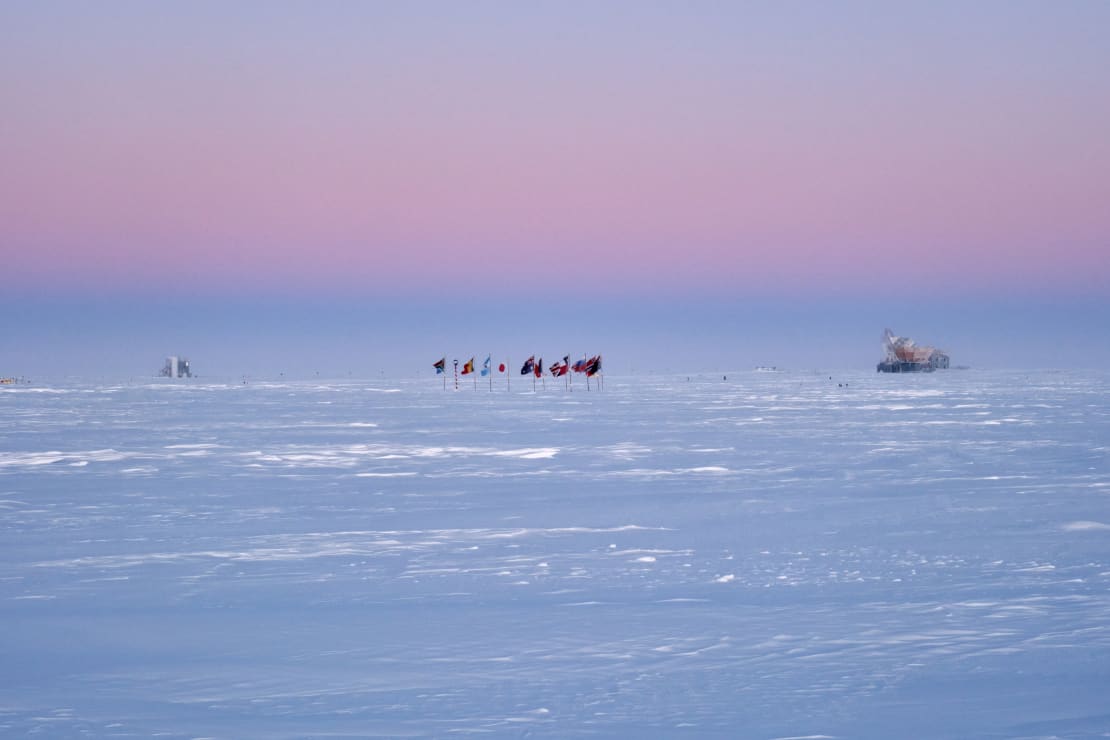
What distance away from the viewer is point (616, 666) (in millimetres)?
8570

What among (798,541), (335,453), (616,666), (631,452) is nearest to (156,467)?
(335,453)

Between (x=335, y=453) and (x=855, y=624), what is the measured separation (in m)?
22.0

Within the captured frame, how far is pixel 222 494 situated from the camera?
2039cm

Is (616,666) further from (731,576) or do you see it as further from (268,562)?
(268,562)

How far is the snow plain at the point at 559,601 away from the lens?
24.8 ft

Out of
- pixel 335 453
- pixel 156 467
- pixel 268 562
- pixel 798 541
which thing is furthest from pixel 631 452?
pixel 268 562

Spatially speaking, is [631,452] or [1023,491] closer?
[1023,491]

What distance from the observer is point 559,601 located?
10938 millimetres

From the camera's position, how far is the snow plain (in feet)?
24.8

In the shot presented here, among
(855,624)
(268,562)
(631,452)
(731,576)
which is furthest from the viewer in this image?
(631,452)

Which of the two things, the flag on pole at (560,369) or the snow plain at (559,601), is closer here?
the snow plain at (559,601)

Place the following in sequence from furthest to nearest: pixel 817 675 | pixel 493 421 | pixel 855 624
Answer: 1. pixel 493 421
2. pixel 855 624
3. pixel 817 675

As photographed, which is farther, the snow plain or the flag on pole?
the flag on pole

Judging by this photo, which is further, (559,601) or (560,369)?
(560,369)
